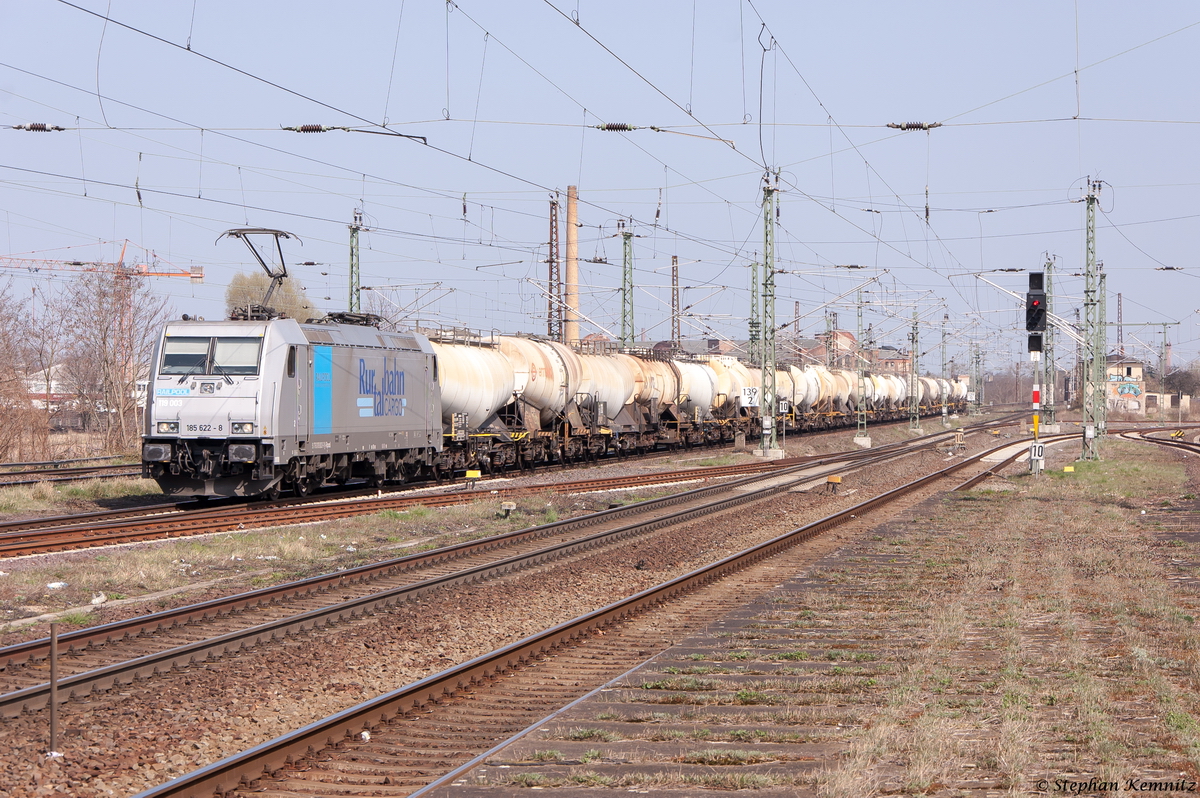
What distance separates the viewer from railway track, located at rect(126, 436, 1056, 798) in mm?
6805

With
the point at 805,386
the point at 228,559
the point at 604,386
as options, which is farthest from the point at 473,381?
the point at 805,386

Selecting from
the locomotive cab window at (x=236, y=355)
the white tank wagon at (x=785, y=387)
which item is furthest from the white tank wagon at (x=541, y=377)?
the white tank wagon at (x=785, y=387)

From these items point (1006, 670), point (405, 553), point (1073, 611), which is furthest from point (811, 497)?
point (1006, 670)

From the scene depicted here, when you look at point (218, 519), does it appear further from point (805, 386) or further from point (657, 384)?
point (805, 386)

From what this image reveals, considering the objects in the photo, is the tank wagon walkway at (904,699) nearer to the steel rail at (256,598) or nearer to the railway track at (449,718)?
the railway track at (449,718)

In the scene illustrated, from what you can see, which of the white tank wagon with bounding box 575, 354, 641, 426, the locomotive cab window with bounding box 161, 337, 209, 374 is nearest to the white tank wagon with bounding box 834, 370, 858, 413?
the white tank wagon with bounding box 575, 354, 641, 426

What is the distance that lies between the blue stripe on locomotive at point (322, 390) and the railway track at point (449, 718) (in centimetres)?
1183

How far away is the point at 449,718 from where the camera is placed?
27.7ft

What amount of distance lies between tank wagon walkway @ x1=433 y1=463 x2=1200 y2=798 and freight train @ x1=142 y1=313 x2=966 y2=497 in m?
12.0

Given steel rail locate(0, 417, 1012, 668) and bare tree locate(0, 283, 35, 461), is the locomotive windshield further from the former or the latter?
bare tree locate(0, 283, 35, 461)

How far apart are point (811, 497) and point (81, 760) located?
23.2m

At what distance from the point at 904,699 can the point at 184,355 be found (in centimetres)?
1781

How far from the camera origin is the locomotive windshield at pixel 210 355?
2164 centimetres

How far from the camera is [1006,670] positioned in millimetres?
9242
